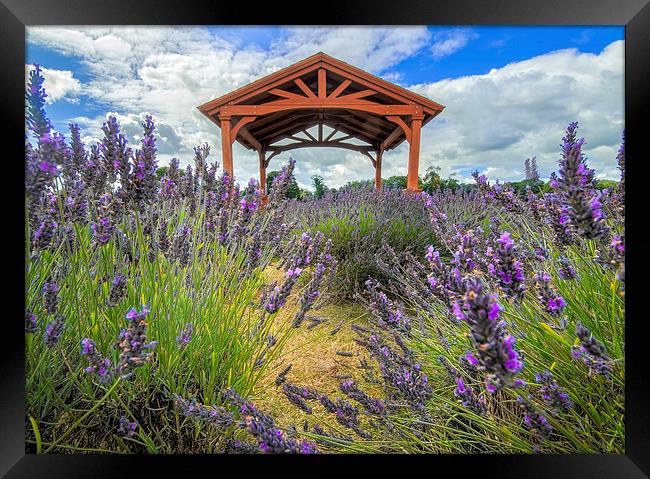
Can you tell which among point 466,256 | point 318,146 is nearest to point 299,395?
point 466,256

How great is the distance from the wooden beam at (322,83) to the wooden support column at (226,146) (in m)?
0.41

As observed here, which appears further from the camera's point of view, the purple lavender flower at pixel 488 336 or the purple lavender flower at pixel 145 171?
the purple lavender flower at pixel 145 171

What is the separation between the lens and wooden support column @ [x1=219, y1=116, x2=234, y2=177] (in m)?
1.38

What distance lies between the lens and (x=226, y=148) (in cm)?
143

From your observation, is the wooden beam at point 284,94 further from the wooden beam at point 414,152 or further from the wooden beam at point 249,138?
the wooden beam at point 414,152

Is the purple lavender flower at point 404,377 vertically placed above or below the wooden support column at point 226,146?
below

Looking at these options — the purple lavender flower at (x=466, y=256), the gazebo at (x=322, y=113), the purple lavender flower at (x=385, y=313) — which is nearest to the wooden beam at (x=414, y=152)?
the gazebo at (x=322, y=113)

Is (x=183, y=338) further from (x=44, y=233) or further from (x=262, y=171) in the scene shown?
(x=262, y=171)

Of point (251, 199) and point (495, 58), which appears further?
point (251, 199)

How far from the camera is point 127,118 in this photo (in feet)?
3.79

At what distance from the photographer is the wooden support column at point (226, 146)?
4.54 ft
